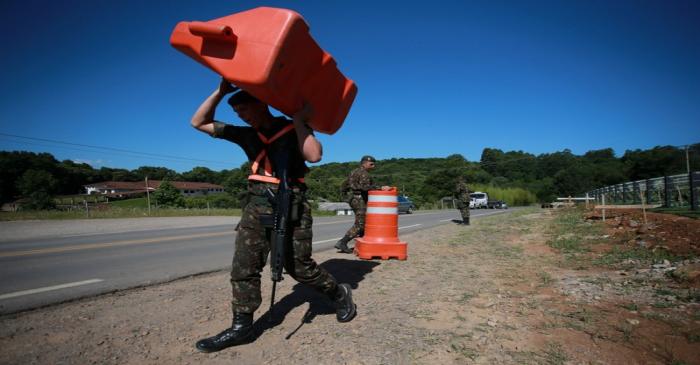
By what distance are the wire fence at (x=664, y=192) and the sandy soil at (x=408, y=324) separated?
7.79m

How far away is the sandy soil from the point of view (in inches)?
94.3

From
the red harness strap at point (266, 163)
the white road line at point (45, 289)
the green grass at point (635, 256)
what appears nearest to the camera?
the red harness strap at point (266, 163)

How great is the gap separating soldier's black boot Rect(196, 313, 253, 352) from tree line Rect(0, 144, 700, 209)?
43.3 metres

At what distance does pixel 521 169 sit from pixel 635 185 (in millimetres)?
64492

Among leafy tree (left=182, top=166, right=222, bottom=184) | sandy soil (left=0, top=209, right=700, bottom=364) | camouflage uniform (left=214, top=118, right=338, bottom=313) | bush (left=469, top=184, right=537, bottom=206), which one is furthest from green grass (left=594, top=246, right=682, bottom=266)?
leafy tree (left=182, top=166, right=222, bottom=184)

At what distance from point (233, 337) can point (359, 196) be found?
15.0 feet

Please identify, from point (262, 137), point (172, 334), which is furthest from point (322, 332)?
point (262, 137)

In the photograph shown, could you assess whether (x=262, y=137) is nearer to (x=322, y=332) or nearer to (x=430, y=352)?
(x=322, y=332)

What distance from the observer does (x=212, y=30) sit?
2.35 meters

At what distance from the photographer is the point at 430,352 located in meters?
2.44

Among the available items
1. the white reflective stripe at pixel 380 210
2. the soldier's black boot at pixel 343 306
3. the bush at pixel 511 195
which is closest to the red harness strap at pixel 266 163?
the soldier's black boot at pixel 343 306

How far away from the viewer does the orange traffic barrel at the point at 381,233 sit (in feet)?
19.5

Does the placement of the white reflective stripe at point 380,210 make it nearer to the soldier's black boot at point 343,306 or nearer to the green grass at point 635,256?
the soldier's black boot at point 343,306

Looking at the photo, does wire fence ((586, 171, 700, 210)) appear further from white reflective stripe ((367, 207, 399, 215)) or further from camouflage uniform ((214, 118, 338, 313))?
camouflage uniform ((214, 118, 338, 313))
